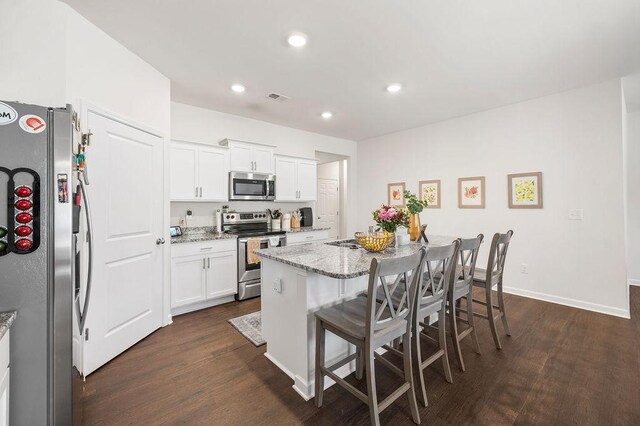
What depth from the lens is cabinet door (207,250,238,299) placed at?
3.44 meters

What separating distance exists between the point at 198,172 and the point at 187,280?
1410 millimetres

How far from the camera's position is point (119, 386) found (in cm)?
198

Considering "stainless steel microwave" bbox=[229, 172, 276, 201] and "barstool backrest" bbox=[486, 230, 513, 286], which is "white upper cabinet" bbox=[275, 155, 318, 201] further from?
"barstool backrest" bbox=[486, 230, 513, 286]

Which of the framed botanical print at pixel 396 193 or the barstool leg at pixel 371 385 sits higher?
the framed botanical print at pixel 396 193

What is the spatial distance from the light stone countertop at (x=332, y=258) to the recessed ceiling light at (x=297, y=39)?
1.80 metres

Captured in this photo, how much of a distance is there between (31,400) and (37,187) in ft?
2.84

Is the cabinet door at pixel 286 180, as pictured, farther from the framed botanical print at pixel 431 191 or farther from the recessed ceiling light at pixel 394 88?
the framed botanical print at pixel 431 191

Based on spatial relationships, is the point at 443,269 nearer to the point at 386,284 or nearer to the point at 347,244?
the point at 386,284

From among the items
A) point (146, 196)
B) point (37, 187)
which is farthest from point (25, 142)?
point (146, 196)

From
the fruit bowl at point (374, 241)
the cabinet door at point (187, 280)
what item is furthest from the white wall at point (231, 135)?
the fruit bowl at point (374, 241)

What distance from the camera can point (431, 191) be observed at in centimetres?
484

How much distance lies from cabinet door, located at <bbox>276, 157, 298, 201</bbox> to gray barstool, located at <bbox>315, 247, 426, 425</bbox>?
3009mm

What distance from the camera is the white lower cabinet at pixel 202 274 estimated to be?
10.5 feet

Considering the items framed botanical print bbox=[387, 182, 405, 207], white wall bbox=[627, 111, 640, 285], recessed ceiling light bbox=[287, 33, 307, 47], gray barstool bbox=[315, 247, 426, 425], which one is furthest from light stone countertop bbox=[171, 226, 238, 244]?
white wall bbox=[627, 111, 640, 285]
